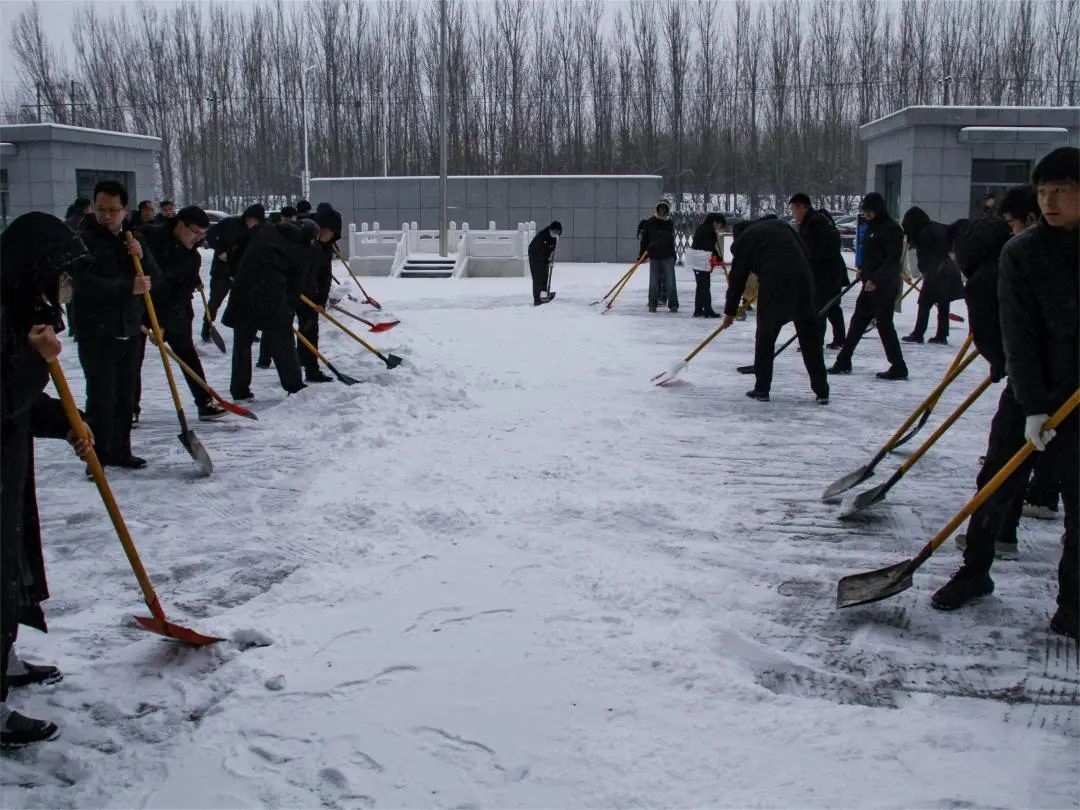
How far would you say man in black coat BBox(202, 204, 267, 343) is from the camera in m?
9.38

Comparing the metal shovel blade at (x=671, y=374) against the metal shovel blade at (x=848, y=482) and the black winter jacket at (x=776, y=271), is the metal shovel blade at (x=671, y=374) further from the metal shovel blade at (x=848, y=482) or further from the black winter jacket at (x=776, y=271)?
the metal shovel blade at (x=848, y=482)

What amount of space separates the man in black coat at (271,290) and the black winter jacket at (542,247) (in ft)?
25.1

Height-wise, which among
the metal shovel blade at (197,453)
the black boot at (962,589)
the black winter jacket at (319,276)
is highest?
the black winter jacket at (319,276)

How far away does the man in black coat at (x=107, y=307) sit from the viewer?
5.78 m

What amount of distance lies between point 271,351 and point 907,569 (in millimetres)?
5295

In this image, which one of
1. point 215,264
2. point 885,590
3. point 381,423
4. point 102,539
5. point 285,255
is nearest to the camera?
point 885,590

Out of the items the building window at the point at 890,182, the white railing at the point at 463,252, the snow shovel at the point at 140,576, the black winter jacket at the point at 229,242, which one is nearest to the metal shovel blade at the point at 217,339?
the black winter jacket at the point at 229,242

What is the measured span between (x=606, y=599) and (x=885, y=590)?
1.02m

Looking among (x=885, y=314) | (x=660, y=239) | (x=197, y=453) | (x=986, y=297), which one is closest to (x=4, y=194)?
(x=660, y=239)

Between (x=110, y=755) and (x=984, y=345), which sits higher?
(x=984, y=345)

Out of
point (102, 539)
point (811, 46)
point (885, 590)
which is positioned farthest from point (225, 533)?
point (811, 46)

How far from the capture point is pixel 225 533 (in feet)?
16.2

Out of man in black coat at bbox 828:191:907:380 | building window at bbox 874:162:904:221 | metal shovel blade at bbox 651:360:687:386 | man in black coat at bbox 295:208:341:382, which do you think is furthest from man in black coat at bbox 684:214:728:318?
building window at bbox 874:162:904:221

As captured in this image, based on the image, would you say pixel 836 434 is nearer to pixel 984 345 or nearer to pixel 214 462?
pixel 984 345
